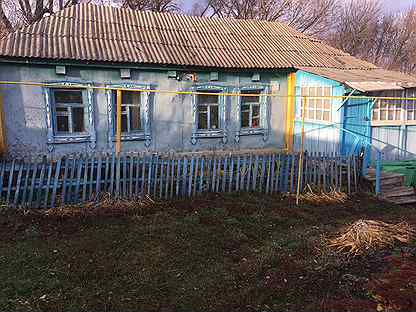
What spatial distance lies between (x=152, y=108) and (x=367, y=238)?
264 inches

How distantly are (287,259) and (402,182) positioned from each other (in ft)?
17.9

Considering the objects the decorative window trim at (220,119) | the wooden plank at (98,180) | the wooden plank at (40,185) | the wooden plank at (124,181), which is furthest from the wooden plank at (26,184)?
the decorative window trim at (220,119)

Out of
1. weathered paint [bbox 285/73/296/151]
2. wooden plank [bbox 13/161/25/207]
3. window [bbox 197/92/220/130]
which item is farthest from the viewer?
weathered paint [bbox 285/73/296/151]

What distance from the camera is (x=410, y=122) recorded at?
9.64 meters

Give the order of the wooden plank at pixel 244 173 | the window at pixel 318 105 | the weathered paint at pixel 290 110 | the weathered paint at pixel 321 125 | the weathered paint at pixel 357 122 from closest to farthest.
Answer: the wooden plank at pixel 244 173, the weathered paint at pixel 357 122, the weathered paint at pixel 321 125, the window at pixel 318 105, the weathered paint at pixel 290 110

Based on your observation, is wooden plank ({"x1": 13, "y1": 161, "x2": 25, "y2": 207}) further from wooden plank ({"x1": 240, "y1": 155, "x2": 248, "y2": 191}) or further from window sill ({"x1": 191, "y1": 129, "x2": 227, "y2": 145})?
window sill ({"x1": 191, "y1": 129, "x2": 227, "y2": 145})

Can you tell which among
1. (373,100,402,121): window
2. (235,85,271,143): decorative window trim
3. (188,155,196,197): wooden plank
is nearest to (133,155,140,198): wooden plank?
(188,155,196,197): wooden plank

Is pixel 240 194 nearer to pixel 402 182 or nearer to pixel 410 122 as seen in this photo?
pixel 402 182

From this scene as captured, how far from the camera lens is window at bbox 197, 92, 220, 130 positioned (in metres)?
10.6

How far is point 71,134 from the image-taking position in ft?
30.1

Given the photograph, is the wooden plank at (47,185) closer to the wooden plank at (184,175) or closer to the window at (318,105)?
the wooden plank at (184,175)

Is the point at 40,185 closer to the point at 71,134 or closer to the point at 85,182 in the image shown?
the point at 85,182

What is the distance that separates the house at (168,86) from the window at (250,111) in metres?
0.03

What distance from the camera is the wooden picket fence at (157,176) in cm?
606
